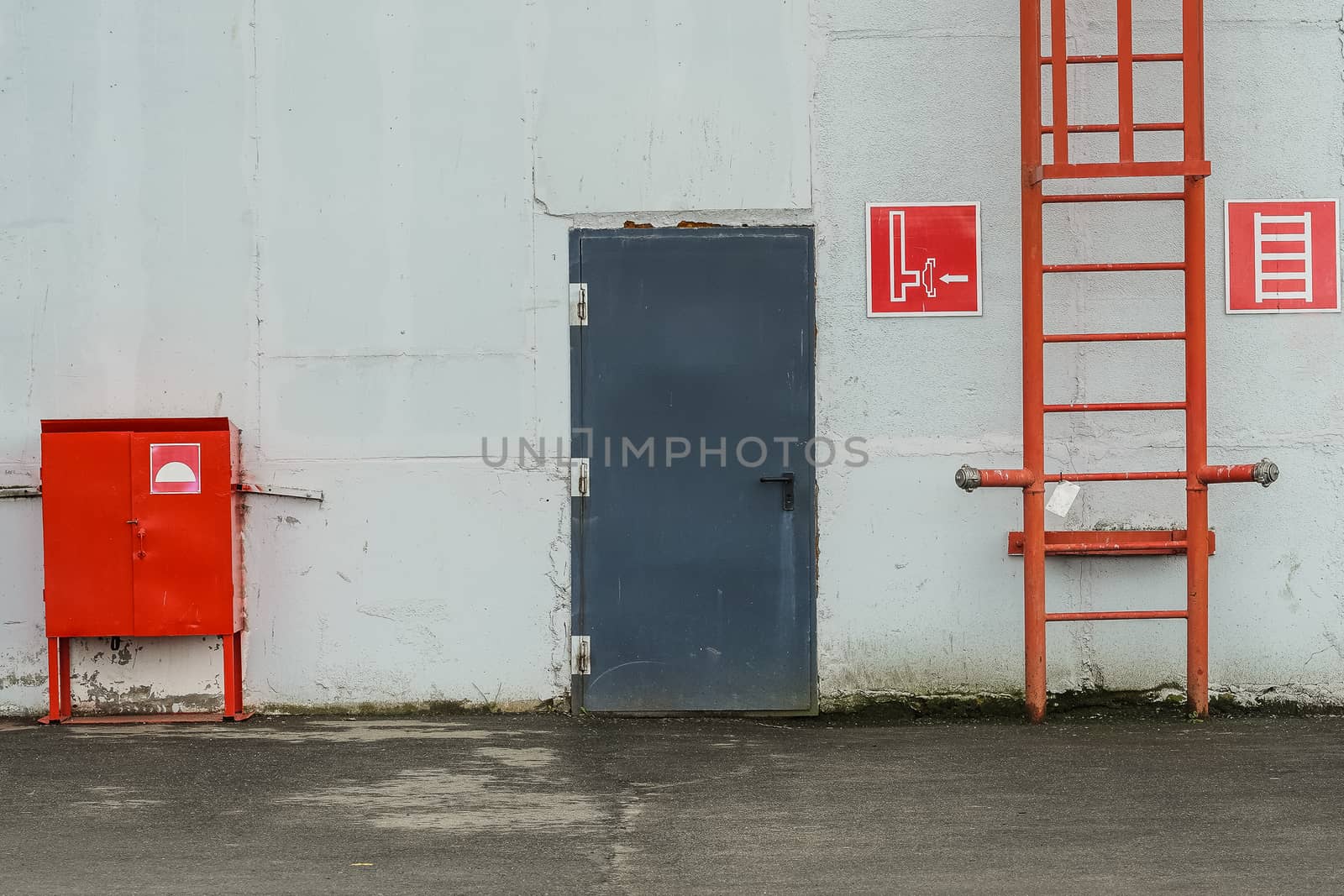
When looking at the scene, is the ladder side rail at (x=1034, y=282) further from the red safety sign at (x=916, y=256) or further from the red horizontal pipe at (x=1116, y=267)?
the red safety sign at (x=916, y=256)

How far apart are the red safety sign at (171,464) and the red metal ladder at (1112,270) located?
3094 millimetres

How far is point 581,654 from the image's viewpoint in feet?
18.9

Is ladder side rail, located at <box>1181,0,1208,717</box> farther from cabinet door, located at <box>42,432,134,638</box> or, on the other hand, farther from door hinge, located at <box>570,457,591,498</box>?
cabinet door, located at <box>42,432,134,638</box>

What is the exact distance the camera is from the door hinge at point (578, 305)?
5.75 m

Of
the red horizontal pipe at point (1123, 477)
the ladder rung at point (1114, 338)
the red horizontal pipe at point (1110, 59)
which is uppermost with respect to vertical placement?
the red horizontal pipe at point (1110, 59)

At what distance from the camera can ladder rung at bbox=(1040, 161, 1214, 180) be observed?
17.4 feet

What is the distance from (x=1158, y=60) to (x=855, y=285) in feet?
4.82

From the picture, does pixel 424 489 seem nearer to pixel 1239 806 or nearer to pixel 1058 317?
pixel 1058 317

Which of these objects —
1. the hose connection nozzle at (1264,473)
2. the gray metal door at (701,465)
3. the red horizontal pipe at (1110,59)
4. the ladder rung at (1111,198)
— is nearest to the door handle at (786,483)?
the gray metal door at (701,465)

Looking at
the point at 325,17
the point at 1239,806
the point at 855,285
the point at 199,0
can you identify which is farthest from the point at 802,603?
the point at 199,0

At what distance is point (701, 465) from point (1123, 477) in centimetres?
170

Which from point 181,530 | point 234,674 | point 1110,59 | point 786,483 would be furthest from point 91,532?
point 1110,59

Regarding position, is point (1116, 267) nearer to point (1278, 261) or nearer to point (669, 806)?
point (1278, 261)

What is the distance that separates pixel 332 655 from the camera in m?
5.80
